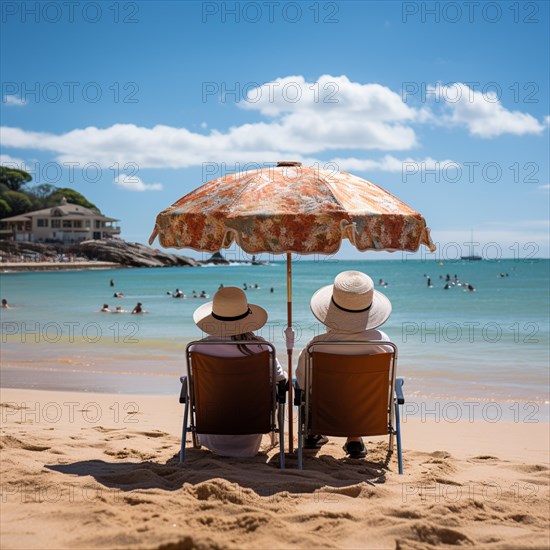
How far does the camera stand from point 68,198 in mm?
119875

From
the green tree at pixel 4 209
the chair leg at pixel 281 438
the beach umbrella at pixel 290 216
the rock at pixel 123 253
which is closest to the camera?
the beach umbrella at pixel 290 216

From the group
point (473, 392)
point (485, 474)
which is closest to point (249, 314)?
point (485, 474)

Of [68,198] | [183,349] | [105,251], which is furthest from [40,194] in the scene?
[183,349]

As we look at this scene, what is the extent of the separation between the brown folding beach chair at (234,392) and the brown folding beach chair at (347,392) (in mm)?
214

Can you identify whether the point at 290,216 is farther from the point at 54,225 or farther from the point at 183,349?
the point at 54,225

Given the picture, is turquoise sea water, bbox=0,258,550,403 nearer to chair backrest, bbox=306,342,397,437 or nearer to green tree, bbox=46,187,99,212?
chair backrest, bbox=306,342,397,437

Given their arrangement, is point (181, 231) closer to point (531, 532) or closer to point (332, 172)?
point (332, 172)

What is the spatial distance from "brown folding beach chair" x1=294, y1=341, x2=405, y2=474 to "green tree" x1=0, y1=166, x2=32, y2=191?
378 feet

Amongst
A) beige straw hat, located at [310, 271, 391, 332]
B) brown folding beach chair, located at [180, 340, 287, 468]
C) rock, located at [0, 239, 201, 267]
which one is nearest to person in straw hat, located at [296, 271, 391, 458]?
beige straw hat, located at [310, 271, 391, 332]

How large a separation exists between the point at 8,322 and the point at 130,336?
246 inches

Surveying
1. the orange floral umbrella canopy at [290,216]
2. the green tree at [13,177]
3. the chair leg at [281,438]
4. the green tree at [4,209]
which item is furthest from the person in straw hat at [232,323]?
the green tree at [13,177]

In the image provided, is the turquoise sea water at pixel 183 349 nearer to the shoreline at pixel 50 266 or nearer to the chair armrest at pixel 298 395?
the chair armrest at pixel 298 395

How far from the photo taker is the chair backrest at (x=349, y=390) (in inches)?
193

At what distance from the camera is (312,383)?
4977 mm
